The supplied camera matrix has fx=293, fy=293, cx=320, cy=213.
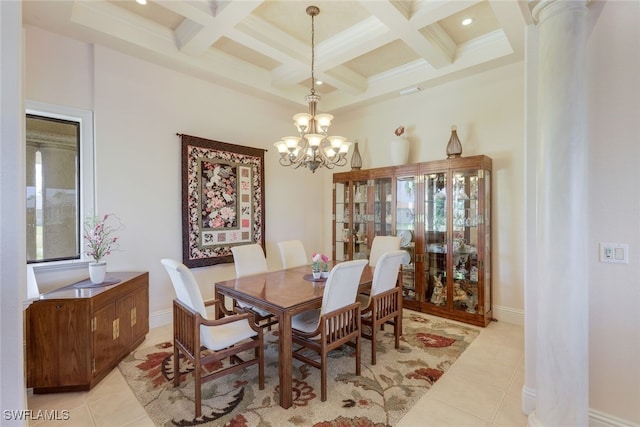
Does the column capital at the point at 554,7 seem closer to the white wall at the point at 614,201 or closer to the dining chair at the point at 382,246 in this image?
the white wall at the point at 614,201

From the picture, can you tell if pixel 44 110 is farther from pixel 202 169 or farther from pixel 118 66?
pixel 202 169

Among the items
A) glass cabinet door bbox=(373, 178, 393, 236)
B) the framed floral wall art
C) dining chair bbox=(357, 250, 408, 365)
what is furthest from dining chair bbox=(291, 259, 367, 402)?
glass cabinet door bbox=(373, 178, 393, 236)

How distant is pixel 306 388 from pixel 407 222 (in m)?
2.70

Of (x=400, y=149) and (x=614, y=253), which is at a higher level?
(x=400, y=149)

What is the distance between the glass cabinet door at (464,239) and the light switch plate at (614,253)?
1.86 m

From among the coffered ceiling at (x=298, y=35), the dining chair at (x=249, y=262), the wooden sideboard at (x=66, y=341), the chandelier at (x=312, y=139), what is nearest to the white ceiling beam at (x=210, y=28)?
the coffered ceiling at (x=298, y=35)

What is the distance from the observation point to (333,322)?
90.2 inches

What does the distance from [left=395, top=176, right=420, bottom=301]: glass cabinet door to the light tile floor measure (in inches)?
59.0

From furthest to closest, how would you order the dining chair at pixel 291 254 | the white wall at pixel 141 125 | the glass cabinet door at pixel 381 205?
1. the glass cabinet door at pixel 381 205
2. the dining chair at pixel 291 254
3. the white wall at pixel 141 125

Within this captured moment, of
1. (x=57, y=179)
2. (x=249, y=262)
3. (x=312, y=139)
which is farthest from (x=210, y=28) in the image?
(x=249, y=262)

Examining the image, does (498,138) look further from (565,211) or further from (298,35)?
(298,35)

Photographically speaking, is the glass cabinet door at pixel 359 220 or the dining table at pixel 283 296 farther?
the glass cabinet door at pixel 359 220

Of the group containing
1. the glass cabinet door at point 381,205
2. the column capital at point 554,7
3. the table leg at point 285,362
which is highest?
the column capital at point 554,7

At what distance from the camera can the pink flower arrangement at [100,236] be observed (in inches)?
110
